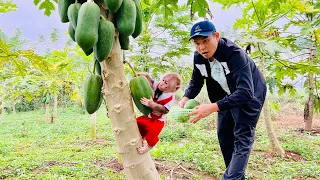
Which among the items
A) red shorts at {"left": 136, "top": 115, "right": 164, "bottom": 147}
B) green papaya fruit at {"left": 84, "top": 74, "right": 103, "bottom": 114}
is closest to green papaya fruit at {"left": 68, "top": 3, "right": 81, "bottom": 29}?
green papaya fruit at {"left": 84, "top": 74, "right": 103, "bottom": 114}

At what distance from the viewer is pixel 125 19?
1207mm

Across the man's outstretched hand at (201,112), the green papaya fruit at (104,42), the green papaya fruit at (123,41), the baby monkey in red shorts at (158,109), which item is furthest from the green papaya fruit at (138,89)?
the man's outstretched hand at (201,112)

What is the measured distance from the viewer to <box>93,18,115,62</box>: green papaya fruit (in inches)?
44.6

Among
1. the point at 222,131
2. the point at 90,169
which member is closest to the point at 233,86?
the point at 222,131

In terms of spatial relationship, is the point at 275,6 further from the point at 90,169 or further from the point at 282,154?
the point at 282,154

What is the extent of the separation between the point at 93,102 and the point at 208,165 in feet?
13.4

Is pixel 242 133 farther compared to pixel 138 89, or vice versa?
pixel 242 133

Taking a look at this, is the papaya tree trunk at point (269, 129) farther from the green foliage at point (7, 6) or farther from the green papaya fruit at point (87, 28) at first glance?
the green papaya fruit at point (87, 28)

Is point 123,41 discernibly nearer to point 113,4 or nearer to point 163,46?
point 113,4

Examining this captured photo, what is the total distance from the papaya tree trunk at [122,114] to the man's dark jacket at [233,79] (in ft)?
3.58

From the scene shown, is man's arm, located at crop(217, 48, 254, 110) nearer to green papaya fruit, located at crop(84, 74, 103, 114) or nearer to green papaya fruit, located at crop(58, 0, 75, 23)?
green papaya fruit, located at crop(84, 74, 103, 114)

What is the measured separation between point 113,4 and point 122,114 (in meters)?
0.42

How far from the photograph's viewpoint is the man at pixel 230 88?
7.64 feet

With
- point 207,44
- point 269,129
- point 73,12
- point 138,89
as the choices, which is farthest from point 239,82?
point 269,129
